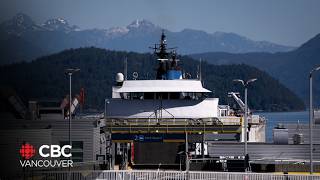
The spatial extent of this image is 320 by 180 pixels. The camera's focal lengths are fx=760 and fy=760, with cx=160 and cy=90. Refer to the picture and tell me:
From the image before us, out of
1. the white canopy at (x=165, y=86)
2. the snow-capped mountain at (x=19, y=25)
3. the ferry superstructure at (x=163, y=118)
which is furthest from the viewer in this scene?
the white canopy at (x=165, y=86)

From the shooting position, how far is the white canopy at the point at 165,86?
39812 mm

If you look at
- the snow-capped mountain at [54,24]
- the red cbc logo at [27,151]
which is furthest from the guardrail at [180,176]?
the snow-capped mountain at [54,24]

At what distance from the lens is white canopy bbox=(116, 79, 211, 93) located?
131 feet

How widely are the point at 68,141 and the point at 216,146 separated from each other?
822 centimetres

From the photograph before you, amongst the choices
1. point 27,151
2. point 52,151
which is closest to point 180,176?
point 52,151

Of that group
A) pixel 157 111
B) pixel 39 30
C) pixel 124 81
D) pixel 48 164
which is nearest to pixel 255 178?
pixel 48 164

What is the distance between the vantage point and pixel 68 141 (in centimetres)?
3253

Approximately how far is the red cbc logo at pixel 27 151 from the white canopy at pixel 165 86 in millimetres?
17366

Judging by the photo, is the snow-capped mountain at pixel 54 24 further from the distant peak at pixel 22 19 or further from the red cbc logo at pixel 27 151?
the red cbc logo at pixel 27 151

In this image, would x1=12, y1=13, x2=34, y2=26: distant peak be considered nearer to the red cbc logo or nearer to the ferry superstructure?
the red cbc logo

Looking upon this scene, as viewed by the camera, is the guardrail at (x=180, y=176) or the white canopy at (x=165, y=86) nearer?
the guardrail at (x=180, y=176)

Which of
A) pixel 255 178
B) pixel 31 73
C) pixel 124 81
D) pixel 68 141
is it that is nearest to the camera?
pixel 31 73

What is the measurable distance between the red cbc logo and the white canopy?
17.4 m

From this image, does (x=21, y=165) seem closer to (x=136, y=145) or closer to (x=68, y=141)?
(x=68, y=141)
